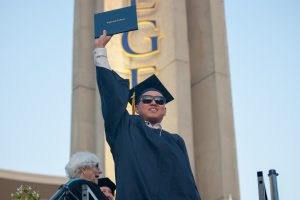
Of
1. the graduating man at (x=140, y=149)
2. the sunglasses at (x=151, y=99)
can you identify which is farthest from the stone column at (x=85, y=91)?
the graduating man at (x=140, y=149)

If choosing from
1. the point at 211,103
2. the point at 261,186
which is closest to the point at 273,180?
the point at 261,186

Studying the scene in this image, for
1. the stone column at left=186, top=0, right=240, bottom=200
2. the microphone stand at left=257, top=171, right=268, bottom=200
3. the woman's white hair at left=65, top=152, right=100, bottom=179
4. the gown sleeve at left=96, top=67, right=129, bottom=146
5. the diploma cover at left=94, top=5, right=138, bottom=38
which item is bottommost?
the microphone stand at left=257, top=171, right=268, bottom=200

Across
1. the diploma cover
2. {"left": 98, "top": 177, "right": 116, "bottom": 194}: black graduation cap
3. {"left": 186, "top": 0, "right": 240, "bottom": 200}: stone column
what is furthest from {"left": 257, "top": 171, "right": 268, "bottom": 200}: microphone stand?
{"left": 186, "top": 0, "right": 240, "bottom": 200}: stone column

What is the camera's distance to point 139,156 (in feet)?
15.7

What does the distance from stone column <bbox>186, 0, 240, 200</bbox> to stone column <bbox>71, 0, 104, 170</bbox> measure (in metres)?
2.28

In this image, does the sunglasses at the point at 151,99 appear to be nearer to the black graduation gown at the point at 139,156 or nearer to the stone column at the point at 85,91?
the black graduation gown at the point at 139,156

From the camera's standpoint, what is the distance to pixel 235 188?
13.4 metres

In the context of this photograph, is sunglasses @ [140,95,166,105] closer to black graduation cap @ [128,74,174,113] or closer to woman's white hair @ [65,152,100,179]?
black graduation cap @ [128,74,174,113]

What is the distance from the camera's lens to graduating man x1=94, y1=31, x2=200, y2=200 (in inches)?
184

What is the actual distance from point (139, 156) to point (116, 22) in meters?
1.25

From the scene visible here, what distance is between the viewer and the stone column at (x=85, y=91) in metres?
14.2

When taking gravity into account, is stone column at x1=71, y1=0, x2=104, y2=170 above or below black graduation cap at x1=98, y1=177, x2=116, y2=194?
above

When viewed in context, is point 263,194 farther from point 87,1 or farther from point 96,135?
point 87,1

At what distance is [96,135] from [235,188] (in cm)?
341
